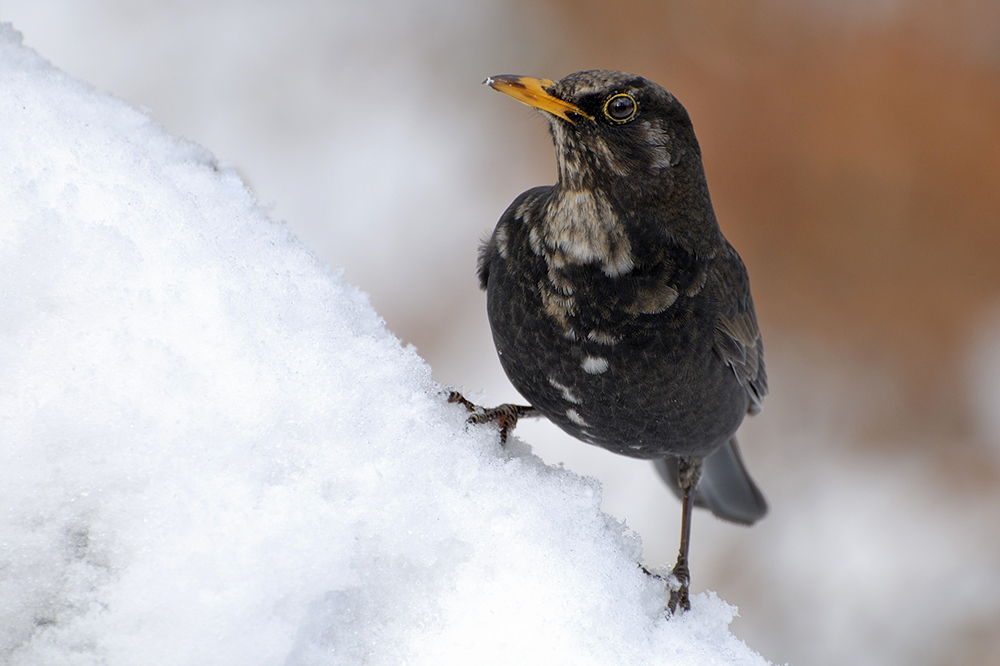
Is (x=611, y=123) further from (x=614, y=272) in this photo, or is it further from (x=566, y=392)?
(x=566, y=392)

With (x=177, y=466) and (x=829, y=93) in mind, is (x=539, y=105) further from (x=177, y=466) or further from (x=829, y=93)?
(x=829, y=93)

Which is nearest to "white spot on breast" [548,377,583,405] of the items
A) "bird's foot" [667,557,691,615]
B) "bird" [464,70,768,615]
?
"bird" [464,70,768,615]

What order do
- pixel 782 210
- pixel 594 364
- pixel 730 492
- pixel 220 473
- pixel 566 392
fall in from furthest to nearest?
pixel 782 210
pixel 730 492
pixel 566 392
pixel 594 364
pixel 220 473

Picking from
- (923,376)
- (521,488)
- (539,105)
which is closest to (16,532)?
(521,488)

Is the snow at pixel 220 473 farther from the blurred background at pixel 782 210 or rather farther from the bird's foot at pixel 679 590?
the blurred background at pixel 782 210

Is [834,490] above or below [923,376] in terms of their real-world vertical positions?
below

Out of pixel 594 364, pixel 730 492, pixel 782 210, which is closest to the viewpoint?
pixel 594 364

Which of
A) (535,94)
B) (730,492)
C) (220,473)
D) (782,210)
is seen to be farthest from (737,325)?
(782,210)
